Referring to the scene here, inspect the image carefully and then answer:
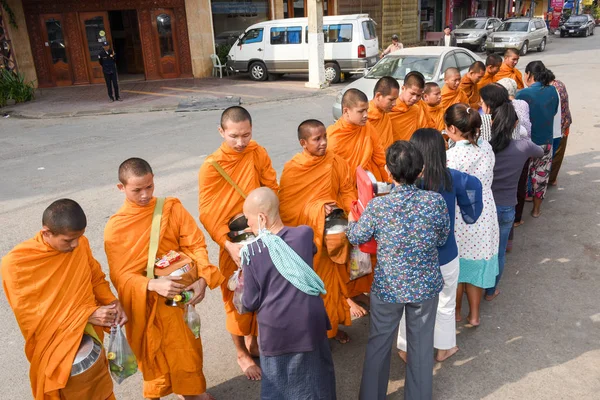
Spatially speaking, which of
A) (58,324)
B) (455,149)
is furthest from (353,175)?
(58,324)

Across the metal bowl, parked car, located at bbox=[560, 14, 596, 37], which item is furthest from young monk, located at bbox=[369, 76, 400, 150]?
parked car, located at bbox=[560, 14, 596, 37]

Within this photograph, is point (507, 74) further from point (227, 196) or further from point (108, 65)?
point (108, 65)

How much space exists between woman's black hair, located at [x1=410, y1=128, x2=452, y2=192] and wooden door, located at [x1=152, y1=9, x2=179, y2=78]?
17210mm

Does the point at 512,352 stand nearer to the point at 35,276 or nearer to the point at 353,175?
the point at 353,175

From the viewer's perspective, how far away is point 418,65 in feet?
35.1

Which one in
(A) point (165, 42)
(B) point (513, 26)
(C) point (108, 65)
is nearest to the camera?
(C) point (108, 65)

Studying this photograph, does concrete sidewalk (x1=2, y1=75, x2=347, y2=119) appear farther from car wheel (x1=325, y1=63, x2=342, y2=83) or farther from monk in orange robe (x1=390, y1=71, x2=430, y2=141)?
monk in orange robe (x1=390, y1=71, x2=430, y2=141)

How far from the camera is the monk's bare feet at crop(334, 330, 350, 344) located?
13.2 ft

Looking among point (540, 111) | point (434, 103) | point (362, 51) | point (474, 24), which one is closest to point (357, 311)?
point (434, 103)

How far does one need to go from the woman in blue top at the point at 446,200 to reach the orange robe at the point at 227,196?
1142mm

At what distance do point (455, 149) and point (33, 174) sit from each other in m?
7.31

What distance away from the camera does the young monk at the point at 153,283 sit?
9.72ft

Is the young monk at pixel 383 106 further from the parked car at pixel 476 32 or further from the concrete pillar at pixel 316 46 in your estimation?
the parked car at pixel 476 32

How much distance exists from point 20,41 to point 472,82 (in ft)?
50.9
